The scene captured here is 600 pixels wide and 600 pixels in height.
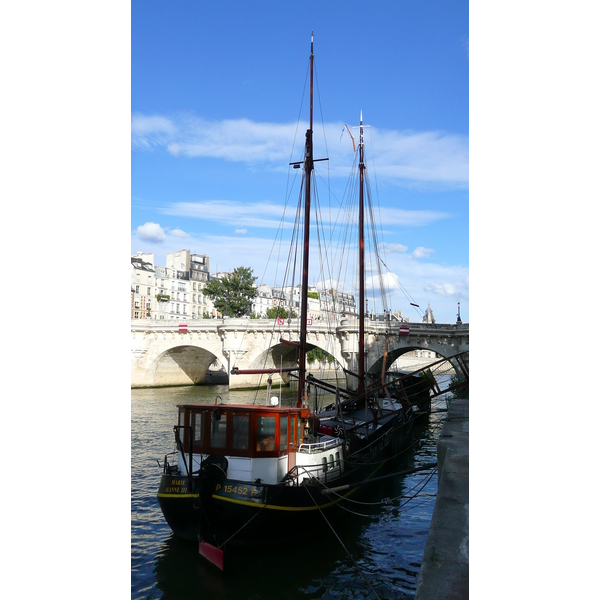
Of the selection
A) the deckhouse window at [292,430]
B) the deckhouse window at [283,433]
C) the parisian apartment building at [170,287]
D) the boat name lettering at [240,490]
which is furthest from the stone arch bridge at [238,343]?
the boat name lettering at [240,490]

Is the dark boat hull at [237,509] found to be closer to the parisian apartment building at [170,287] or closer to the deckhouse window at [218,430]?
the deckhouse window at [218,430]

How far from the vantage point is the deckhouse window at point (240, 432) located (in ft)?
39.4

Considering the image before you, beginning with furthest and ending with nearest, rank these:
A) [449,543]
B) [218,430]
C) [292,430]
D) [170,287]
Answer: [170,287] → [292,430] → [218,430] → [449,543]

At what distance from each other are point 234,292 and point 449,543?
60.3m

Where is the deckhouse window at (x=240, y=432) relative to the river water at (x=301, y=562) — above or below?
above

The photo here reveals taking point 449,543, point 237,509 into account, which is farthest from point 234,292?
point 449,543

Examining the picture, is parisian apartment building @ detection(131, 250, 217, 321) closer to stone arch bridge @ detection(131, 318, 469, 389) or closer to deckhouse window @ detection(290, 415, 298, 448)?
stone arch bridge @ detection(131, 318, 469, 389)

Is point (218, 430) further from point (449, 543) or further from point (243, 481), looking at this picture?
point (449, 543)

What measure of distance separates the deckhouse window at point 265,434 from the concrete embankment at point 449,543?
362 cm

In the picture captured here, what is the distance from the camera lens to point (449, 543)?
23.6 ft

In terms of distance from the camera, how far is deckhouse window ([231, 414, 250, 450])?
1201cm
